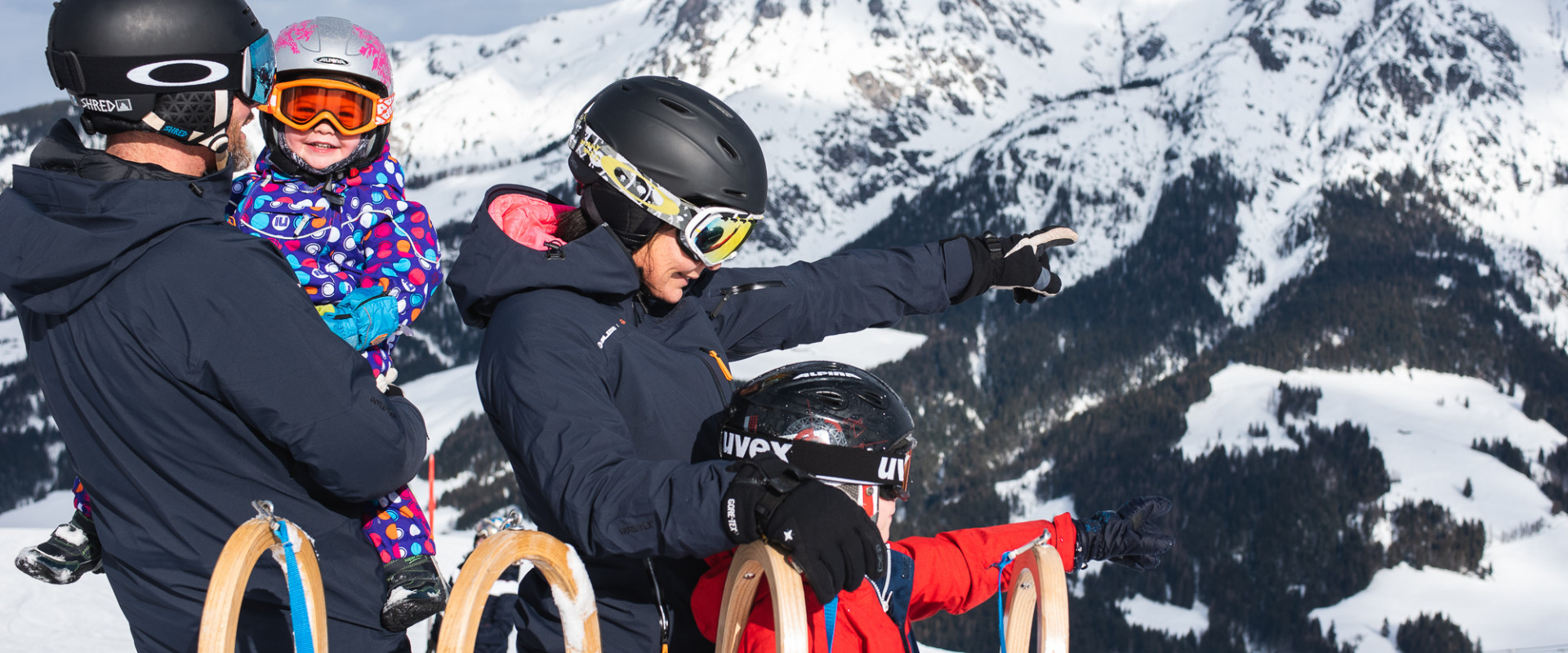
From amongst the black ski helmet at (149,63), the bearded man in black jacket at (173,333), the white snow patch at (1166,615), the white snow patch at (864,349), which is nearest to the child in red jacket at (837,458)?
the bearded man in black jacket at (173,333)

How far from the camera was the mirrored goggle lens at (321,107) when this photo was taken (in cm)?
367

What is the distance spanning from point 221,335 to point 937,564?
6.43 feet

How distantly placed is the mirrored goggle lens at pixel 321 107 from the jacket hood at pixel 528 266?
121cm

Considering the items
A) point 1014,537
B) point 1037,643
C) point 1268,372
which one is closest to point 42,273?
point 1037,643

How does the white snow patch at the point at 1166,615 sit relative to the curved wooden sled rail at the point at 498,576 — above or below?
below

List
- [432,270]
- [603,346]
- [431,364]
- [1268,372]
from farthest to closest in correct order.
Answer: [431,364] < [1268,372] < [432,270] < [603,346]

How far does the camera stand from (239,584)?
1.93 meters

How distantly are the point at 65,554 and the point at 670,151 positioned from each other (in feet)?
5.62

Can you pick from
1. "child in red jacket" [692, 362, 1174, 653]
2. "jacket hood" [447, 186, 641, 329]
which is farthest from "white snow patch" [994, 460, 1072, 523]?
"jacket hood" [447, 186, 641, 329]

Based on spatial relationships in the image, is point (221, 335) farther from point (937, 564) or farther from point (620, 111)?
point (937, 564)

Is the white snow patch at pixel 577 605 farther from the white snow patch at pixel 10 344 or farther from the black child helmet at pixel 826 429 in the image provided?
the white snow patch at pixel 10 344

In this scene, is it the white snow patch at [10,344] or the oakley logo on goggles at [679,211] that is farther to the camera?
the white snow patch at [10,344]

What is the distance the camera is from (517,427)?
7.95ft

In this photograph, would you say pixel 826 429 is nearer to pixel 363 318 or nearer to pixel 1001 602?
pixel 1001 602
